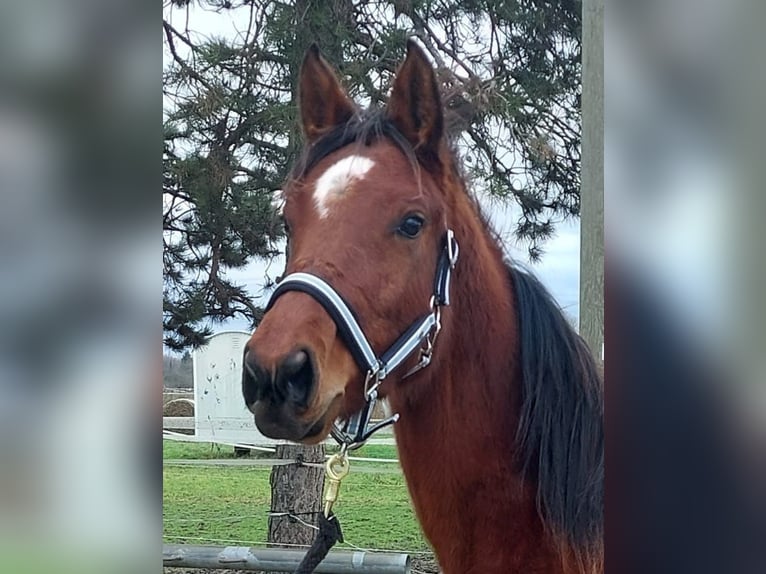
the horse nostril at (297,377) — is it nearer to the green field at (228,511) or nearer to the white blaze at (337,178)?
the white blaze at (337,178)

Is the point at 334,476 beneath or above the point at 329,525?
above

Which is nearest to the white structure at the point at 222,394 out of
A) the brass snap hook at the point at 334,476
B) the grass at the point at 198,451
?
the grass at the point at 198,451

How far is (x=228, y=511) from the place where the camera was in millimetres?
2164

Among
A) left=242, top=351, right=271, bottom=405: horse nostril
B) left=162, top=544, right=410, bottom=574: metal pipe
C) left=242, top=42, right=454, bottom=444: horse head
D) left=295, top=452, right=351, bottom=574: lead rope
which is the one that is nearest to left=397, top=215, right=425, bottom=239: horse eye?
left=242, top=42, right=454, bottom=444: horse head

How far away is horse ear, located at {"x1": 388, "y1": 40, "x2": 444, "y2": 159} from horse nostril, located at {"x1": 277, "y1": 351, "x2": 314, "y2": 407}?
596 mm

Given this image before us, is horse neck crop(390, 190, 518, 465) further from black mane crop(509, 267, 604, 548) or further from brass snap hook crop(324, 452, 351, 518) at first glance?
brass snap hook crop(324, 452, 351, 518)

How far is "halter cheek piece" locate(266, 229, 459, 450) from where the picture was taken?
1499 mm

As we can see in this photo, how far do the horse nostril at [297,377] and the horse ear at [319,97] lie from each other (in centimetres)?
67

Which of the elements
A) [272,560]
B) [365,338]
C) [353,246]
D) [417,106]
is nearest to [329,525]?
[272,560]

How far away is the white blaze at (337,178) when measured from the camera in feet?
5.23

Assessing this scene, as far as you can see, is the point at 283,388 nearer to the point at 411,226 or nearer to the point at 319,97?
the point at 411,226

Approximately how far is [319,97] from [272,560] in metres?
1.36
